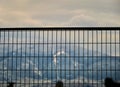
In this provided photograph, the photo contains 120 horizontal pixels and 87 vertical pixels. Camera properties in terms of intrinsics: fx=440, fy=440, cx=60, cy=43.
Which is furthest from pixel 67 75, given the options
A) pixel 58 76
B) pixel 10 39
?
pixel 10 39

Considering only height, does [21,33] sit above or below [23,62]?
above

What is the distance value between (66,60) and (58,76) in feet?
4.27

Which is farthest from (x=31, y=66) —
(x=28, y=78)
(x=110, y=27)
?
(x=110, y=27)

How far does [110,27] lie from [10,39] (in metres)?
6.49

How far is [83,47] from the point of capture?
28.1 m

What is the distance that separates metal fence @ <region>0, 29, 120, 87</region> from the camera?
27938 mm

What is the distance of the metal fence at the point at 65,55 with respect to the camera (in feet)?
91.7

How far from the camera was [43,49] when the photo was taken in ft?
91.9

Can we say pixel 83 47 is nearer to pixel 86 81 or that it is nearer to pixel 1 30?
pixel 86 81

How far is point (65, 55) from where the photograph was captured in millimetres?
28141

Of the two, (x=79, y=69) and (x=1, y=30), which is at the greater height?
(x=1, y=30)

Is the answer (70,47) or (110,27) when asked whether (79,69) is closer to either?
(70,47)

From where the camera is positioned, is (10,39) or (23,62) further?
(23,62)

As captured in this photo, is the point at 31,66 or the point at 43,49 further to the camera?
the point at 31,66
